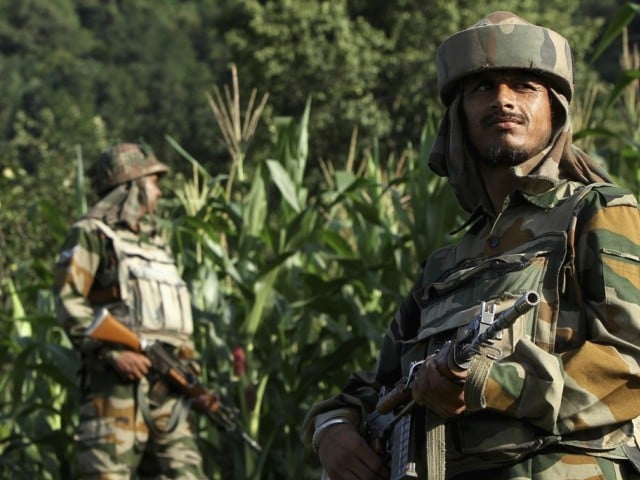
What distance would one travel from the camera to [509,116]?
2709mm

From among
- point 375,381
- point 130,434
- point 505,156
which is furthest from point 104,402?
point 505,156

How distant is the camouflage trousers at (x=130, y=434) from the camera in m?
5.77

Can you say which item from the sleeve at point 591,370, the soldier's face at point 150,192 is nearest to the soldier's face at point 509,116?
the sleeve at point 591,370

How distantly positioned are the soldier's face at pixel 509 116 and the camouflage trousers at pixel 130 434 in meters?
3.32

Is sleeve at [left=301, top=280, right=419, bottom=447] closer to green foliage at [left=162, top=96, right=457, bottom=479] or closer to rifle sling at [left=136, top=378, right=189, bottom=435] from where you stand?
rifle sling at [left=136, top=378, right=189, bottom=435]

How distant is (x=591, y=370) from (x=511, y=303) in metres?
0.19

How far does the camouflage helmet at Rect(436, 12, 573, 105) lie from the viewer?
274 centimetres

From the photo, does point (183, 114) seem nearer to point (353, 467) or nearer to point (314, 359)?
point (314, 359)

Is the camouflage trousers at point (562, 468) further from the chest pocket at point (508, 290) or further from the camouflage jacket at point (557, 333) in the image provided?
the chest pocket at point (508, 290)

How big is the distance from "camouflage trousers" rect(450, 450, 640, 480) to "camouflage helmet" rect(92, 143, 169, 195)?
403cm

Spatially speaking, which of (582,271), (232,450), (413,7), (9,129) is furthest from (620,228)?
(9,129)

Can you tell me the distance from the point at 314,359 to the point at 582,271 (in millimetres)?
3976

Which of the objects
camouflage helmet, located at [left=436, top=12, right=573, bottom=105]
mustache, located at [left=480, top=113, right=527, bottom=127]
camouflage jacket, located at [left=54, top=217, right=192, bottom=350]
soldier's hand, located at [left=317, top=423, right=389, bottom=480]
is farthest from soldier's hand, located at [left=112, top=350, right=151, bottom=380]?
mustache, located at [left=480, top=113, right=527, bottom=127]

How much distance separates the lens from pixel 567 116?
110 inches
